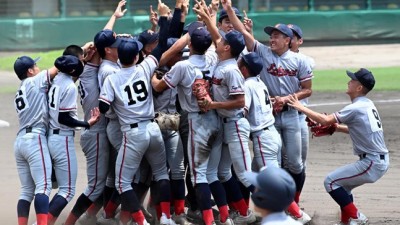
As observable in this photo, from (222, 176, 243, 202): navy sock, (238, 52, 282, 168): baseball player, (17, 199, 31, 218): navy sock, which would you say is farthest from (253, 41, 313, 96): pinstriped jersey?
(17, 199, 31, 218): navy sock

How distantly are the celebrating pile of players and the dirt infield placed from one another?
0.62 m

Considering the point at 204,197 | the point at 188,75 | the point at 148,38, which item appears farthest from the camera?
the point at 148,38

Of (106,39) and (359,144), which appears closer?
(106,39)

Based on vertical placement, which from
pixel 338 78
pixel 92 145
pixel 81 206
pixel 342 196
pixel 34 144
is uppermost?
pixel 34 144

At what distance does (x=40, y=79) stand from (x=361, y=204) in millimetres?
3494

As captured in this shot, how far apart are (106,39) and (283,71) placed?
1.71 m

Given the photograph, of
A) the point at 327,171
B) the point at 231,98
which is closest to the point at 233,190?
the point at 231,98

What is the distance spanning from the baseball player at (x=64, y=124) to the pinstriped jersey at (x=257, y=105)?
1.40 m

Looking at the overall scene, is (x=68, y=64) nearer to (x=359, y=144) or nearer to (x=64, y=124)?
(x=64, y=124)

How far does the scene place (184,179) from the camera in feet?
29.6

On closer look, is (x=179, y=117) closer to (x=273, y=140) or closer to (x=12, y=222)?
(x=273, y=140)

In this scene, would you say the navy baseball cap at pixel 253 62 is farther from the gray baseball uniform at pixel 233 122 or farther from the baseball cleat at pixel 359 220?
the baseball cleat at pixel 359 220

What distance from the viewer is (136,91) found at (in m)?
8.01

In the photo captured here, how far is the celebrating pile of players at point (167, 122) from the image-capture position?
7.99 metres
